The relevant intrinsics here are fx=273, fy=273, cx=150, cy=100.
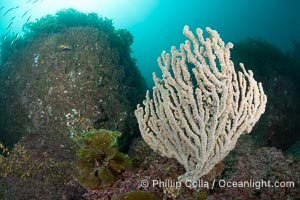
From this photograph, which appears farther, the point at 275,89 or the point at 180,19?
the point at 180,19

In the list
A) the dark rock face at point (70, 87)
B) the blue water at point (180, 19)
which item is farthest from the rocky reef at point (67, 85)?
the blue water at point (180, 19)

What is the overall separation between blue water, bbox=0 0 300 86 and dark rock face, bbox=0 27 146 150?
2567cm

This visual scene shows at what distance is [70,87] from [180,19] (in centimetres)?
9461

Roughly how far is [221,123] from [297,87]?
692 cm

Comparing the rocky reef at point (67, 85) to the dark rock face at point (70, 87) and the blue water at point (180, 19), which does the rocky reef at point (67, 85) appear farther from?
the blue water at point (180, 19)

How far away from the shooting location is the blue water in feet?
205

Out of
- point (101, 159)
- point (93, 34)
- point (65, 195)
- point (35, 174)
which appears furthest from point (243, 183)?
point (93, 34)

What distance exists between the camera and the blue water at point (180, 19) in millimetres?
62469

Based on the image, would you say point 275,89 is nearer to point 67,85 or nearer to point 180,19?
point 67,85

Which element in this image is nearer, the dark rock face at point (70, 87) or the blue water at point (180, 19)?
the dark rock face at point (70, 87)

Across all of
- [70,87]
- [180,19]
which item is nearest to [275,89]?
[70,87]

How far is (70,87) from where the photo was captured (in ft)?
26.1

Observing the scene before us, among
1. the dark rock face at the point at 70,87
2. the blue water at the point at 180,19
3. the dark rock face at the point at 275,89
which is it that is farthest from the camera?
the blue water at the point at 180,19

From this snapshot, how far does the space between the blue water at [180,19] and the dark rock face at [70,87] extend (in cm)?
2567
